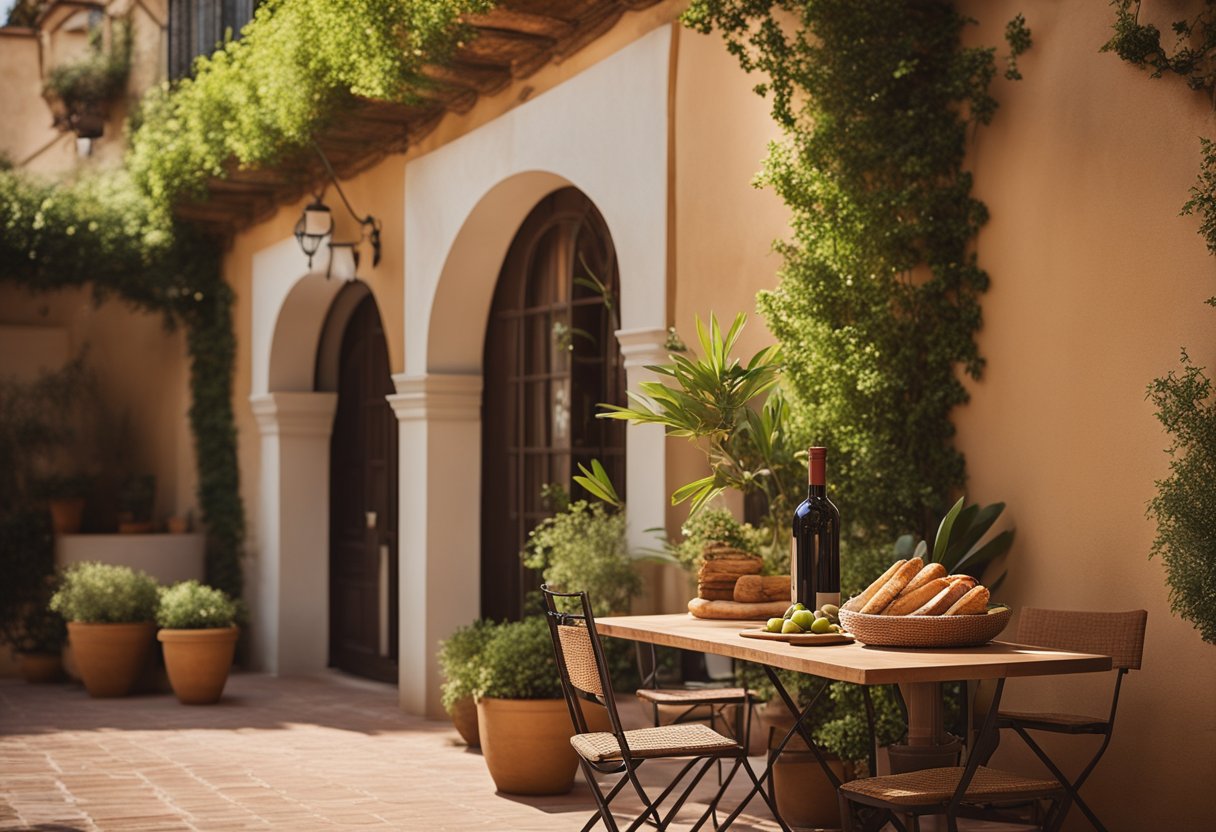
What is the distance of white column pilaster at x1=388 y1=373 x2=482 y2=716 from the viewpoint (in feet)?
31.0

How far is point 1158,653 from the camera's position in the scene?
4844mm

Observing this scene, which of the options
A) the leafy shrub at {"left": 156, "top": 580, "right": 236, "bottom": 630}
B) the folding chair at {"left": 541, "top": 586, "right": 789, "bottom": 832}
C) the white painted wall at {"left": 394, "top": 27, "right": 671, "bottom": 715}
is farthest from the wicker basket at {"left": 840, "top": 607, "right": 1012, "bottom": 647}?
the leafy shrub at {"left": 156, "top": 580, "right": 236, "bottom": 630}

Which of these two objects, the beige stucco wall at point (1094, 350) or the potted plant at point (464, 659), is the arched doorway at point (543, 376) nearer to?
the potted plant at point (464, 659)

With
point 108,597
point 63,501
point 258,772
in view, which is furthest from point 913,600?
point 63,501

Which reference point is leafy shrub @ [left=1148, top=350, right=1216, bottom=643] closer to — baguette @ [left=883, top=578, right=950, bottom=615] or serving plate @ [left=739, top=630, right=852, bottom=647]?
baguette @ [left=883, top=578, right=950, bottom=615]

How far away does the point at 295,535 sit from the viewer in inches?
486

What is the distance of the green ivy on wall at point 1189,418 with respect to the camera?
14.1 feet

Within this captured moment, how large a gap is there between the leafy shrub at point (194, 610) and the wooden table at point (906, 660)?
645 cm

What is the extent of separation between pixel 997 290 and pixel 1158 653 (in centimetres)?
148

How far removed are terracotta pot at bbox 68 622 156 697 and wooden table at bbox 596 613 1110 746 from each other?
7.14m

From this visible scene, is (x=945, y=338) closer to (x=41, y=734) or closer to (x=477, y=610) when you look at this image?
(x=477, y=610)

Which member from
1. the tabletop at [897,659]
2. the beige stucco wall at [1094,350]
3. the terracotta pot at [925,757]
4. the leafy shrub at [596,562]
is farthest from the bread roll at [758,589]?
the leafy shrub at [596,562]

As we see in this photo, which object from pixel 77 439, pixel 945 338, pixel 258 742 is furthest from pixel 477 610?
pixel 77 439

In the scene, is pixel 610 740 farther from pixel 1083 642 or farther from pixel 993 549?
pixel 993 549
